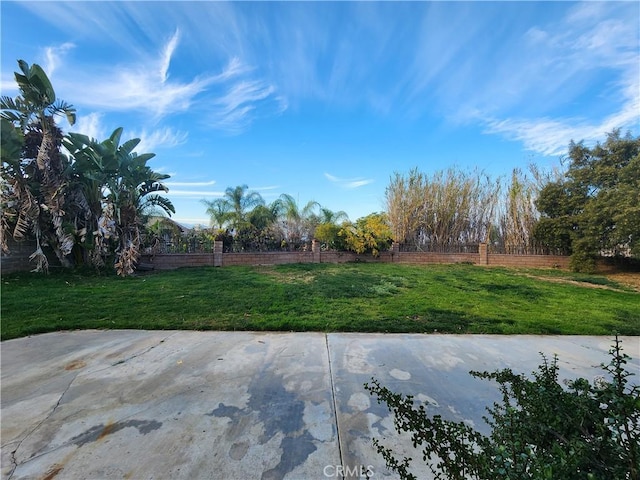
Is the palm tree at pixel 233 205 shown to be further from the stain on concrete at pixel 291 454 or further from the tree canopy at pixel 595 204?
the tree canopy at pixel 595 204

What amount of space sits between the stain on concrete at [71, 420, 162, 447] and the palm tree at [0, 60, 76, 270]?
7.73 meters

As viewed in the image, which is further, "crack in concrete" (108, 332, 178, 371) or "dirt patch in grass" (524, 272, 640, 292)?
"dirt patch in grass" (524, 272, 640, 292)

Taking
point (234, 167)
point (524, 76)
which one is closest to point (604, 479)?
point (524, 76)

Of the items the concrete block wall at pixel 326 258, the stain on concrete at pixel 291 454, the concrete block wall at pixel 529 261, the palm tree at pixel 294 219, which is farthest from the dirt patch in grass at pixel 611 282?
the stain on concrete at pixel 291 454

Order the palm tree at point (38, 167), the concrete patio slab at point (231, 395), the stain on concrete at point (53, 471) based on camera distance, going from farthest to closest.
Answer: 1. the palm tree at point (38, 167)
2. the concrete patio slab at point (231, 395)
3. the stain on concrete at point (53, 471)

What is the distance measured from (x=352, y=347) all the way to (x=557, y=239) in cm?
1239

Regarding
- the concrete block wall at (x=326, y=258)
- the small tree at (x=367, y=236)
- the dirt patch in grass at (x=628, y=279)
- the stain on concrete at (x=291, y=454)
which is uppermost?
the small tree at (x=367, y=236)

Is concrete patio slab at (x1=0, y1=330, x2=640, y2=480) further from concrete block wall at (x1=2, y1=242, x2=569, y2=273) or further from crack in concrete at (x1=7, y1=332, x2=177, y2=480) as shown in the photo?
concrete block wall at (x1=2, y1=242, x2=569, y2=273)

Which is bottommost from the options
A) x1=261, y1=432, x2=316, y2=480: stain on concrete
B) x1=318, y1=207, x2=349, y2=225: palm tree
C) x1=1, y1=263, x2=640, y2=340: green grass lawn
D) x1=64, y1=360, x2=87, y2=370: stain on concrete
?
x1=261, y1=432, x2=316, y2=480: stain on concrete

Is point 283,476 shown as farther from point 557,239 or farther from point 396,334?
point 557,239

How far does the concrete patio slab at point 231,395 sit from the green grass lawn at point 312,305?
376 mm

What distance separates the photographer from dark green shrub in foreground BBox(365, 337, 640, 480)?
2.33ft

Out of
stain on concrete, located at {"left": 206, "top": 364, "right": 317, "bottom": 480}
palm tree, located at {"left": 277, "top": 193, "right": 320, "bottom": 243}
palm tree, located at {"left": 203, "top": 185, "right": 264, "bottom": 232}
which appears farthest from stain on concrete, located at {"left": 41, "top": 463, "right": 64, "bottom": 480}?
palm tree, located at {"left": 277, "top": 193, "right": 320, "bottom": 243}

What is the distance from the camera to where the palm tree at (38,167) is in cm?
689
